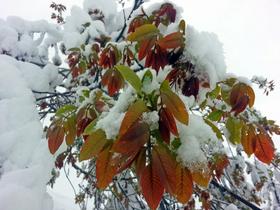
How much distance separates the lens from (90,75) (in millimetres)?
2740

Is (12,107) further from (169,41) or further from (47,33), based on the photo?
(47,33)

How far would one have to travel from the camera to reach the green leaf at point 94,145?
0.72 m

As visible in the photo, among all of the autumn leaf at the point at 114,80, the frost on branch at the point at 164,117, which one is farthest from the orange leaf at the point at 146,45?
the autumn leaf at the point at 114,80

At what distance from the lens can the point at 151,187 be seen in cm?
62

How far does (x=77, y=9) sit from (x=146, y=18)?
1.75m

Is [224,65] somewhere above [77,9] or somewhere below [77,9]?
above

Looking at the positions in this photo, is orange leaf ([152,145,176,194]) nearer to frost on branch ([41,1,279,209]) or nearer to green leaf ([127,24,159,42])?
frost on branch ([41,1,279,209])

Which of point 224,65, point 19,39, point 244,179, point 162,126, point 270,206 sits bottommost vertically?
point 270,206

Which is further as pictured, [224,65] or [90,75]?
[90,75]

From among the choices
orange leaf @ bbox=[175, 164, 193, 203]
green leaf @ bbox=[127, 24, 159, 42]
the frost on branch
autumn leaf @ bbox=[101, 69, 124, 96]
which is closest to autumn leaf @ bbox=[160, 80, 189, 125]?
the frost on branch

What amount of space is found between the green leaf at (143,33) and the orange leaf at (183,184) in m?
0.55

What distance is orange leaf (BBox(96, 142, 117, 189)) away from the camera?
0.69 meters

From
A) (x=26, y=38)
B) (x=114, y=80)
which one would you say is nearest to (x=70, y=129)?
(x=114, y=80)

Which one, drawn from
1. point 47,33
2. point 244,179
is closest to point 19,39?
point 47,33
